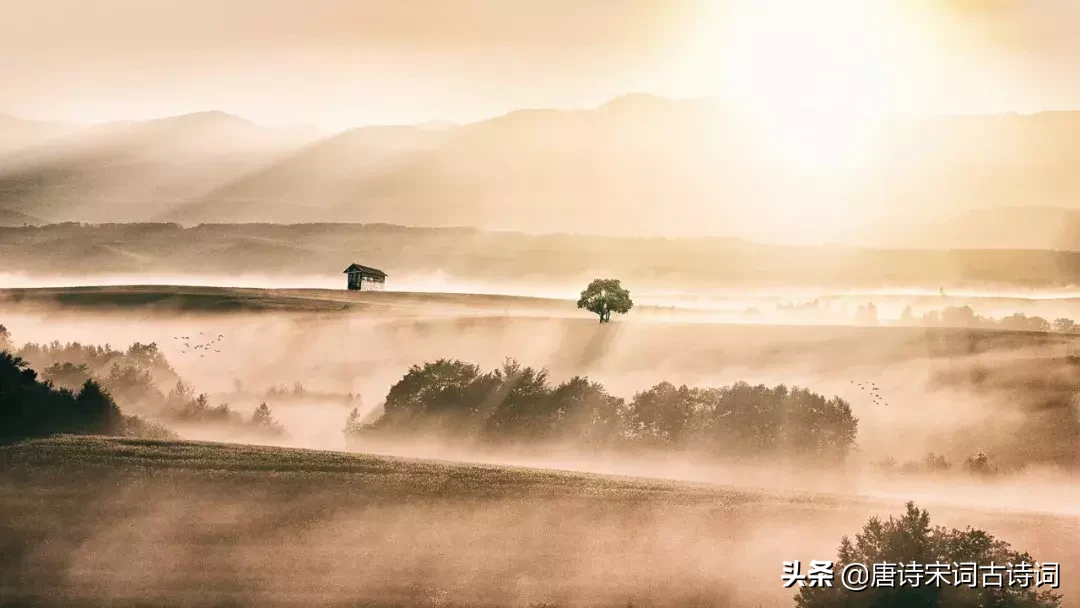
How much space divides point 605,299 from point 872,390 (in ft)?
44.2

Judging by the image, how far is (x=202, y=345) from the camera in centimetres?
4588

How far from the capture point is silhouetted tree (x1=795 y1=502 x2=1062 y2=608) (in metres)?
19.4

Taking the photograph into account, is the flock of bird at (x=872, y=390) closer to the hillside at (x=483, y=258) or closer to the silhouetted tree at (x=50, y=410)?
the hillside at (x=483, y=258)

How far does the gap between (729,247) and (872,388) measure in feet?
70.2

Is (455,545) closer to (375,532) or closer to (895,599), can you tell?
(375,532)

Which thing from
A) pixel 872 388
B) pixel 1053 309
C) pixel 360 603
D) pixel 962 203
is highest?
pixel 962 203

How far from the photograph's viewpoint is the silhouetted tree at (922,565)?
19.4 metres

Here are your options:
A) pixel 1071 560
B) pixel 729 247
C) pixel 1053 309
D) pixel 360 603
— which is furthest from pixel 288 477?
pixel 729 247

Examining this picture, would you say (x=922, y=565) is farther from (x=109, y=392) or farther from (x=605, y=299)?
(x=605, y=299)

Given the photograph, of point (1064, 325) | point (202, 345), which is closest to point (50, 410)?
point (202, 345)

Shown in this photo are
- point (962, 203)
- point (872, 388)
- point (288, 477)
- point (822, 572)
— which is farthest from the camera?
point (962, 203)

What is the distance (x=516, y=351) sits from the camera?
4581 centimetres

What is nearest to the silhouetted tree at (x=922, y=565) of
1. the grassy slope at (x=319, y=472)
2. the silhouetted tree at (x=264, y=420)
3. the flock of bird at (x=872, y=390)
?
the grassy slope at (x=319, y=472)

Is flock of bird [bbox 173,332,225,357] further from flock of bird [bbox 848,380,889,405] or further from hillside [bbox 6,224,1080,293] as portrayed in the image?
flock of bird [bbox 848,380,889,405]
